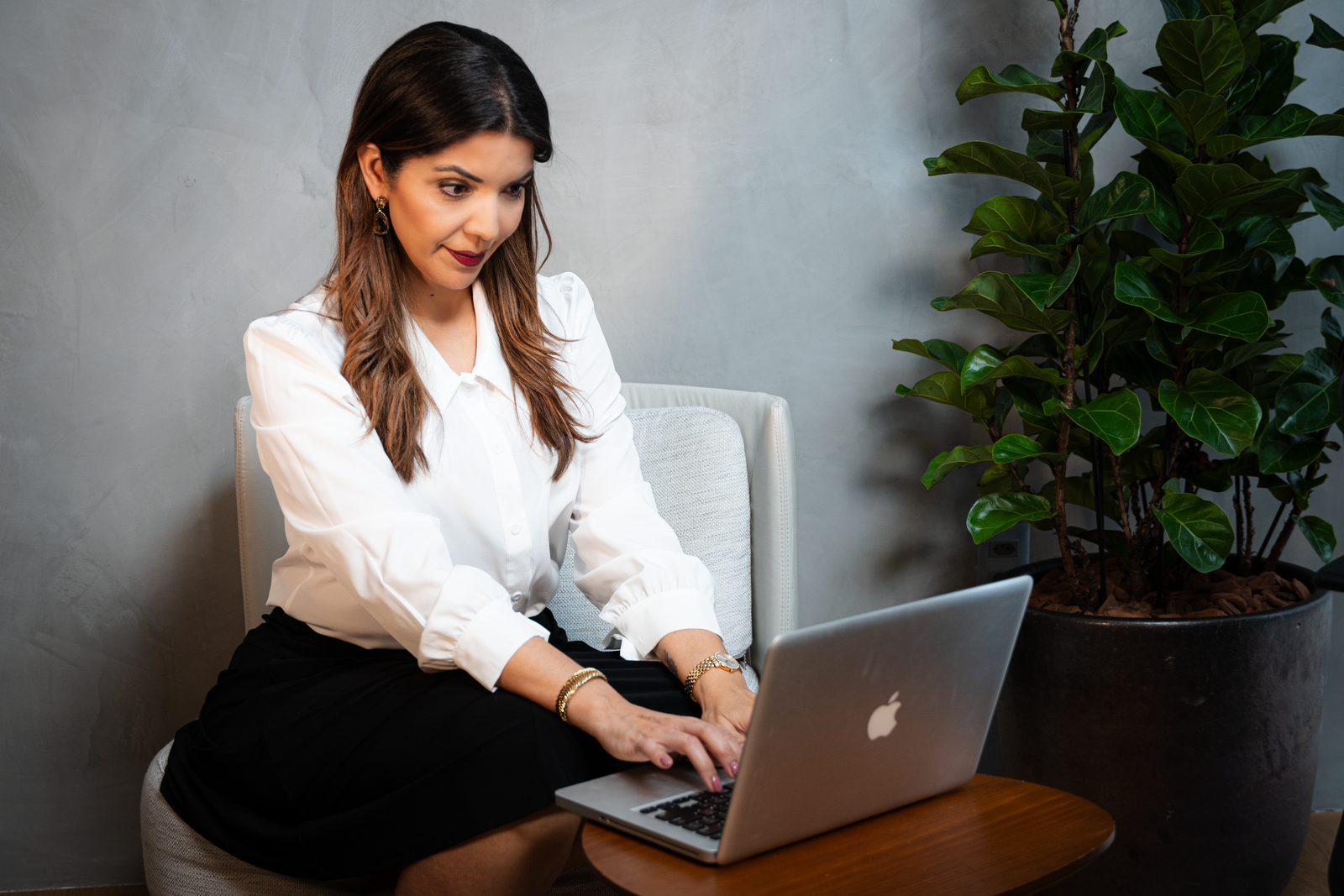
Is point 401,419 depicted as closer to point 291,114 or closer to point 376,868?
point 376,868

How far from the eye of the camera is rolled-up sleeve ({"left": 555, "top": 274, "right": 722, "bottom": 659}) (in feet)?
4.15

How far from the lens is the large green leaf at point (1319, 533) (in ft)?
5.70

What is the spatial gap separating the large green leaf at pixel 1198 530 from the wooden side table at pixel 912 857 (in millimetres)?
772

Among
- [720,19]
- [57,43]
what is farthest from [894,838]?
[57,43]

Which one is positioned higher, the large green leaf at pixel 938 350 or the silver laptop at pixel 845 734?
the large green leaf at pixel 938 350

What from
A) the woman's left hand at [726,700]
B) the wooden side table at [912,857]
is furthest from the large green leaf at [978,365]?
the wooden side table at [912,857]

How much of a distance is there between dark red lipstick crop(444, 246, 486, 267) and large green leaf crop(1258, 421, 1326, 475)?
4.05 ft

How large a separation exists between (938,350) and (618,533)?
769 millimetres

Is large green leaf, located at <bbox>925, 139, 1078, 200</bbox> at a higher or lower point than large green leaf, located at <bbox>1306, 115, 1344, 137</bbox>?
lower

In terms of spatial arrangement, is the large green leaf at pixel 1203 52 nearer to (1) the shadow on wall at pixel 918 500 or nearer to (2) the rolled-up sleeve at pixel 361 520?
(1) the shadow on wall at pixel 918 500

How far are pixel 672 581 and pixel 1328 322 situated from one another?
1224mm

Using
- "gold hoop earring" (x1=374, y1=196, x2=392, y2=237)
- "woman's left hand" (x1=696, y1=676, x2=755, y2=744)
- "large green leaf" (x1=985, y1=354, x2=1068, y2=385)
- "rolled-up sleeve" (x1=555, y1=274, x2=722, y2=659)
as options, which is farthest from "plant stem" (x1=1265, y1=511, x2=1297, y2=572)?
"gold hoop earring" (x1=374, y1=196, x2=392, y2=237)

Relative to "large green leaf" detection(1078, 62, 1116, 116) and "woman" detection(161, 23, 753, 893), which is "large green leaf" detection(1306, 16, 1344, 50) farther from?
"woman" detection(161, 23, 753, 893)

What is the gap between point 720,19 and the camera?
1919 millimetres
